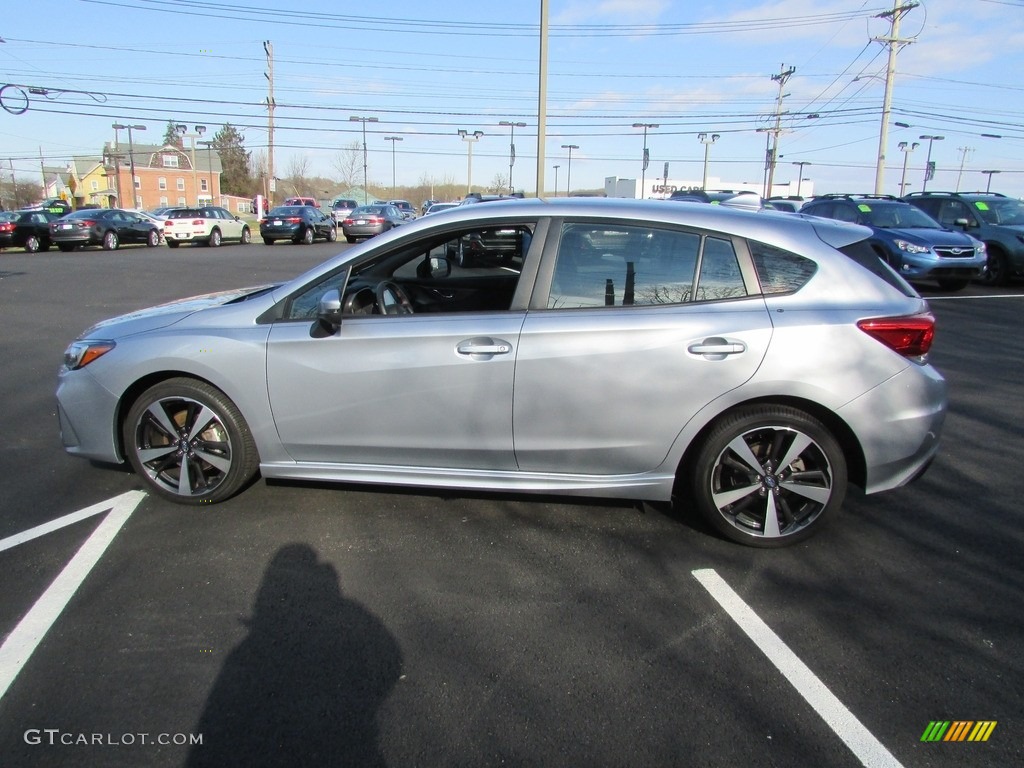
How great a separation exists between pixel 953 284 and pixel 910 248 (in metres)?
1.50

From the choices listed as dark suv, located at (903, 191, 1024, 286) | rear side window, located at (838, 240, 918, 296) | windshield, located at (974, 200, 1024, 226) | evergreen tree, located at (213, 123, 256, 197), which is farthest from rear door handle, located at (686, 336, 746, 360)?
evergreen tree, located at (213, 123, 256, 197)

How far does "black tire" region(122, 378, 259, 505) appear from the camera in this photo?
3.96 metres

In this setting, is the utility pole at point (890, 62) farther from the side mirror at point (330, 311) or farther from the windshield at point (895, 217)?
the side mirror at point (330, 311)

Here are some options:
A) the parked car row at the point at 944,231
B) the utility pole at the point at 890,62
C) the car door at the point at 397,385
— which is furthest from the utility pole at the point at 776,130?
the car door at the point at 397,385

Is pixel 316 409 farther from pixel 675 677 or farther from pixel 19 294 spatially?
pixel 19 294

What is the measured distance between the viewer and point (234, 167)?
104812mm

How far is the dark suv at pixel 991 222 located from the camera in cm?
1477

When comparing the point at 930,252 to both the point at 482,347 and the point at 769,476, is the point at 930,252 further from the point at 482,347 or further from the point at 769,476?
the point at 482,347

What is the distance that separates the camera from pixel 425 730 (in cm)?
246

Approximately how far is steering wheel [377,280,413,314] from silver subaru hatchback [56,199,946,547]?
36 millimetres

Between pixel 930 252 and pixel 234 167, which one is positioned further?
pixel 234 167

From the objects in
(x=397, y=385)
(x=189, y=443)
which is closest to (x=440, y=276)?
(x=397, y=385)

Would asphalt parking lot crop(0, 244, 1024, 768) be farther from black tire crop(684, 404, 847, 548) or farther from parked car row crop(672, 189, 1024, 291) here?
parked car row crop(672, 189, 1024, 291)

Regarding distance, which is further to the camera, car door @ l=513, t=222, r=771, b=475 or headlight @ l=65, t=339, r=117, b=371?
headlight @ l=65, t=339, r=117, b=371
